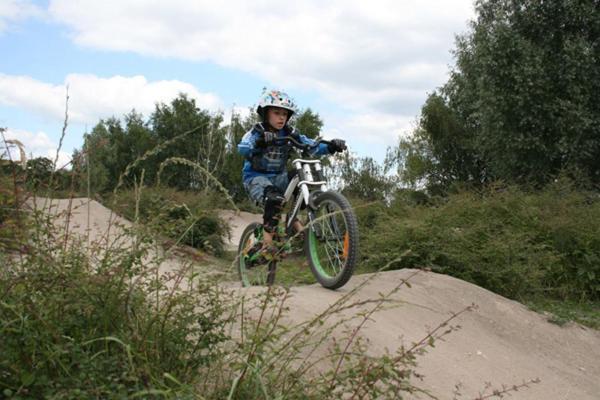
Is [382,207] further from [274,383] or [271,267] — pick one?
[274,383]

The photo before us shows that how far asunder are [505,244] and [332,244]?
3.35 m

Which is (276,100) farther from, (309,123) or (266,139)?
(309,123)

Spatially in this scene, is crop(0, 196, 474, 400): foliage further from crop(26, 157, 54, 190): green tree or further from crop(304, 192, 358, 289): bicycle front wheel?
crop(304, 192, 358, 289): bicycle front wheel

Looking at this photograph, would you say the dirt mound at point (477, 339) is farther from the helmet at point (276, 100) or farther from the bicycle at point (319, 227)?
the helmet at point (276, 100)

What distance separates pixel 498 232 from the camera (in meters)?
8.62

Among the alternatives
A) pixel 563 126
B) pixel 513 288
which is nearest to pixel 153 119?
pixel 563 126

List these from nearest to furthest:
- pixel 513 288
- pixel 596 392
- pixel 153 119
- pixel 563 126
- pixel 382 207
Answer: pixel 596 392, pixel 513 288, pixel 382 207, pixel 563 126, pixel 153 119

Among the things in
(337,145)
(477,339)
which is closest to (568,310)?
(477,339)

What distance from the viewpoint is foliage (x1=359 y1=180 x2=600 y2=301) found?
795 cm

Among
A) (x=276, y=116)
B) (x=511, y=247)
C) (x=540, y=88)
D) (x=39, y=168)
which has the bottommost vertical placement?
(x=511, y=247)

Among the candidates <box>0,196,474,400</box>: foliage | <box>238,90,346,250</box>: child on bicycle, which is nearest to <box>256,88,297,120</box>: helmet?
<box>238,90,346,250</box>: child on bicycle

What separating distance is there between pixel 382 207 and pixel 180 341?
8.45m

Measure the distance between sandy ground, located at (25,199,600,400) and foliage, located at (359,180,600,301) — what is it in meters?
0.97

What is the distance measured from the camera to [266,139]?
5516mm
